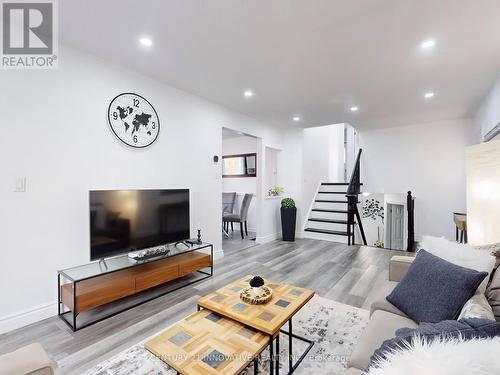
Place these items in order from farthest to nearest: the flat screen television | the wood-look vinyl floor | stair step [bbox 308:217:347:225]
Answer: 1. stair step [bbox 308:217:347:225]
2. the flat screen television
3. the wood-look vinyl floor

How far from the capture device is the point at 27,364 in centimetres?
104

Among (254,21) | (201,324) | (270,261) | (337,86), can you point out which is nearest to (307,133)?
(337,86)

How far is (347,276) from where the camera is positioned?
3383 millimetres

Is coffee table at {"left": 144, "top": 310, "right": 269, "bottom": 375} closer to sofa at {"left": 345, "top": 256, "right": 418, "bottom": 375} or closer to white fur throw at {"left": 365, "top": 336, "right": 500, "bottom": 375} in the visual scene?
sofa at {"left": 345, "top": 256, "right": 418, "bottom": 375}

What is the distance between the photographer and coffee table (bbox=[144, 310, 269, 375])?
1138mm

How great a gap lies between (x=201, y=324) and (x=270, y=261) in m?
2.62

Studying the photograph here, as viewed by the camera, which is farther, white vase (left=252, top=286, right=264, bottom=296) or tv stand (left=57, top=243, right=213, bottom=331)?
tv stand (left=57, top=243, right=213, bottom=331)

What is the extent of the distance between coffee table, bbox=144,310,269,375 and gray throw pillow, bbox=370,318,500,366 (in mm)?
622

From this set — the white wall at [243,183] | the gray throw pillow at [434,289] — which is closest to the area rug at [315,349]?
the gray throw pillow at [434,289]

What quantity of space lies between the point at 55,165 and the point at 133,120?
97 cm

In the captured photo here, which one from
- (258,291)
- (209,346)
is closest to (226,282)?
(258,291)

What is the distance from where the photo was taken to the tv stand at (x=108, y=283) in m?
2.18

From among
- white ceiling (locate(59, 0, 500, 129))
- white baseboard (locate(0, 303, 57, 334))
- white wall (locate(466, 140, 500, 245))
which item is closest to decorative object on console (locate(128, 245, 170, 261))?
white baseboard (locate(0, 303, 57, 334))

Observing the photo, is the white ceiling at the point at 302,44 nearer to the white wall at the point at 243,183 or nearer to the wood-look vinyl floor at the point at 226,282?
the wood-look vinyl floor at the point at 226,282
